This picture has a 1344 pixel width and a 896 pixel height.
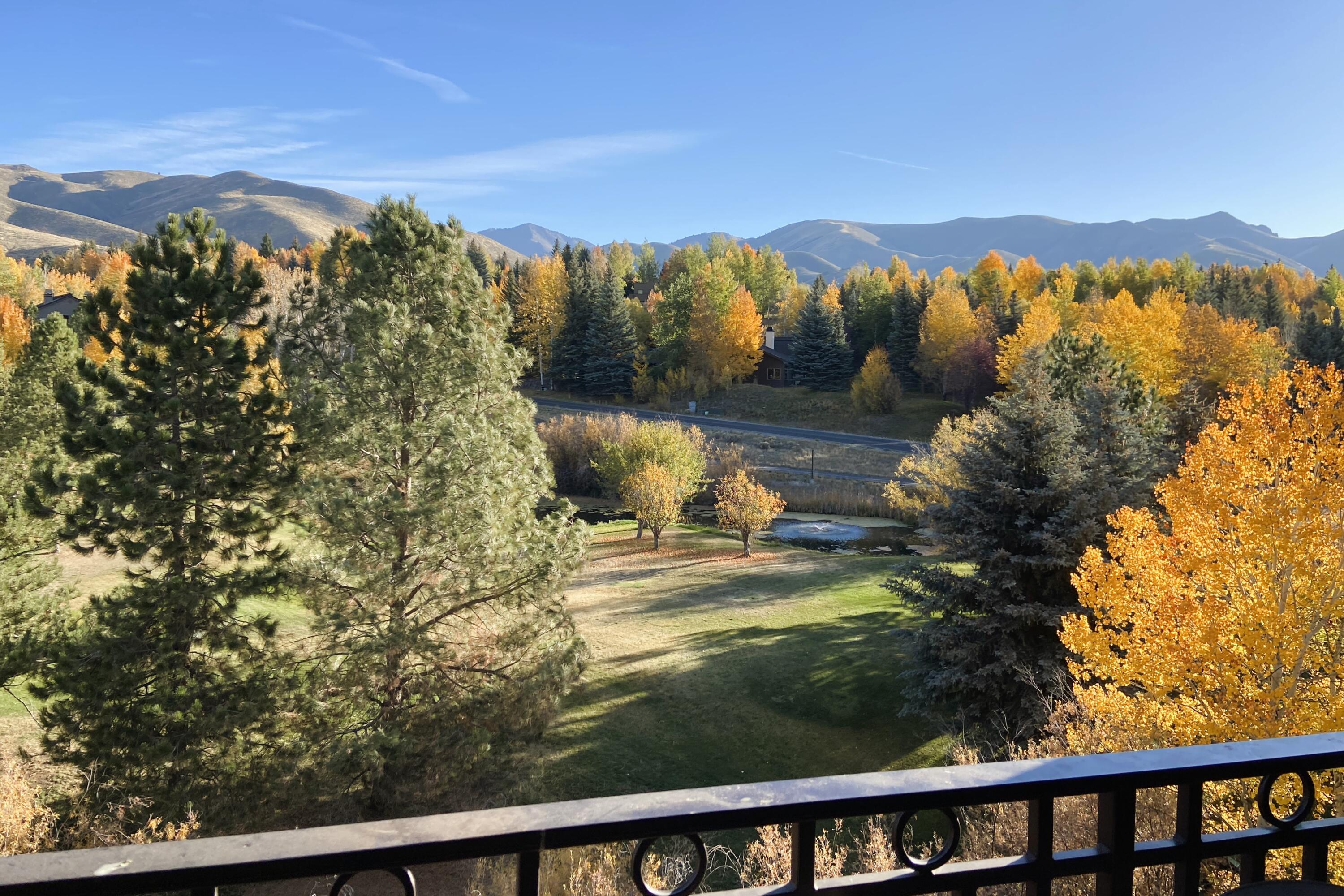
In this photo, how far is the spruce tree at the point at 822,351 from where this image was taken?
60.2 meters

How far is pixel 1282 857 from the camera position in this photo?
20.2 ft

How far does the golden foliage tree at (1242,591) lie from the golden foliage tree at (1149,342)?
106 ft

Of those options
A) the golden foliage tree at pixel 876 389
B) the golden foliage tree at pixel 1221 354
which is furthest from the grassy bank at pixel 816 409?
the golden foliage tree at pixel 1221 354

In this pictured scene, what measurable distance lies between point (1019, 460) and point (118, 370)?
16185mm

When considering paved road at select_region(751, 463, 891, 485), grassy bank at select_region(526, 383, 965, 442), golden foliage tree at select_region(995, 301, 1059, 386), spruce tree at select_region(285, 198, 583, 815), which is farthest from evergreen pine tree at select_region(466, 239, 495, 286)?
spruce tree at select_region(285, 198, 583, 815)

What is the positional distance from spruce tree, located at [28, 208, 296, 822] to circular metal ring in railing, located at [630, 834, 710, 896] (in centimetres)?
1266

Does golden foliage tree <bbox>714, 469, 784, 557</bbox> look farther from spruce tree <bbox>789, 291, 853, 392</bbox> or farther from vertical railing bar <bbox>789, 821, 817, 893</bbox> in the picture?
vertical railing bar <bbox>789, 821, 817, 893</bbox>

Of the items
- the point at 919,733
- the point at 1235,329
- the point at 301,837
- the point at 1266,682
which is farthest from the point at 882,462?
the point at 301,837

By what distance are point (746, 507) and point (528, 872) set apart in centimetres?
3053

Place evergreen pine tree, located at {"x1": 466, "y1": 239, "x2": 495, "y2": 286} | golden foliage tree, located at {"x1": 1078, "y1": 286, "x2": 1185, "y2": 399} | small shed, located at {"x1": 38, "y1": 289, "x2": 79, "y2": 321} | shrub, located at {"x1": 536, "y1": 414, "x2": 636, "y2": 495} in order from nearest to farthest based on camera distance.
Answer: golden foliage tree, located at {"x1": 1078, "y1": 286, "x2": 1185, "y2": 399} → shrub, located at {"x1": 536, "y1": 414, "x2": 636, "y2": 495} → small shed, located at {"x1": 38, "y1": 289, "x2": 79, "y2": 321} → evergreen pine tree, located at {"x1": 466, "y1": 239, "x2": 495, "y2": 286}

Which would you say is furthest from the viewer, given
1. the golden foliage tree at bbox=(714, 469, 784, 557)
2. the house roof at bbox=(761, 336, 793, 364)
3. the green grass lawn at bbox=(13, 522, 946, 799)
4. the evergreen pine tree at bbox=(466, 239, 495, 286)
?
the evergreen pine tree at bbox=(466, 239, 495, 286)

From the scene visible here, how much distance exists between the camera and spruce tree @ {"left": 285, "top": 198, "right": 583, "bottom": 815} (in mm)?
12453

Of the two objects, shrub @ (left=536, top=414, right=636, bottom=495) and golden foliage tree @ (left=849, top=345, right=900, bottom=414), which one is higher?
golden foliage tree @ (left=849, top=345, right=900, bottom=414)

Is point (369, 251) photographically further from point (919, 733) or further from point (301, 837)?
point (919, 733)
